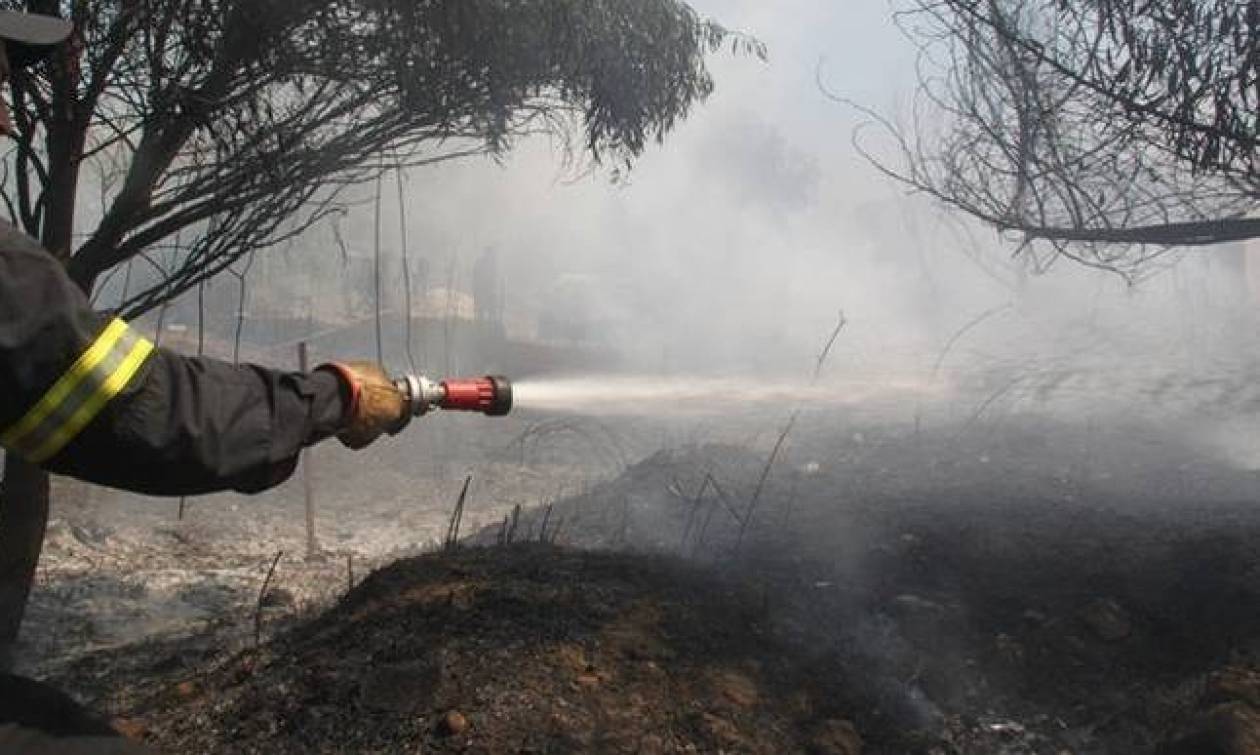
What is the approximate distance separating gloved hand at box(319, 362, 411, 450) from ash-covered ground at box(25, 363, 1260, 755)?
105 centimetres

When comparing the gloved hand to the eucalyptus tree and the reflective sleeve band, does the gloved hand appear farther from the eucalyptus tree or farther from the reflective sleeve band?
the eucalyptus tree

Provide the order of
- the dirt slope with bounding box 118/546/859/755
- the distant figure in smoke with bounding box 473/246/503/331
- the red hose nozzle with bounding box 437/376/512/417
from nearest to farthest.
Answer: the red hose nozzle with bounding box 437/376/512/417
the dirt slope with bounding box 118/546/859/755
the distant figure in smoke with bounding box 473/246/503/331

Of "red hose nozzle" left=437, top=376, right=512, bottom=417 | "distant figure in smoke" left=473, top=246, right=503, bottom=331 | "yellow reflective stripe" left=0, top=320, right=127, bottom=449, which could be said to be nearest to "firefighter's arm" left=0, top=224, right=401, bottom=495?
"yellow reflective stripe" left=0, top=320, right=127, bottom=449

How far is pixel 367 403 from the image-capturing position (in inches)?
70.1

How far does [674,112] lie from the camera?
458cm

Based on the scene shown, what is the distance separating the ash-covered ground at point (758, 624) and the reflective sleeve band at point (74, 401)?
1.46m

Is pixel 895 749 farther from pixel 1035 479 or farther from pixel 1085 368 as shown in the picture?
pixel 1085 368

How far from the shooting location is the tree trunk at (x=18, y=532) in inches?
143

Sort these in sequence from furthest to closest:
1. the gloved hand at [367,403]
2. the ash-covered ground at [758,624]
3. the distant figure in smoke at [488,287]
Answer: the distant figure in smoke at [488,287] → the ash-covered ground at [758,624] → the gloved hand at [367,403]

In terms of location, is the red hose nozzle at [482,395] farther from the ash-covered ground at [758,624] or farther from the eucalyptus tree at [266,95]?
the eucalyptus tree at [266,95]

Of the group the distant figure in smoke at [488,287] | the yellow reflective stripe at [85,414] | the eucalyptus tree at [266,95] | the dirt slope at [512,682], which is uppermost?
the distant figure in smoke at [488,287]

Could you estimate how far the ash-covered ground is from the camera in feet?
8.60

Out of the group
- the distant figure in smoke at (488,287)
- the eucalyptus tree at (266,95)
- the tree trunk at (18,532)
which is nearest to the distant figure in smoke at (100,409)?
the eucalyptus tree at (266,95)

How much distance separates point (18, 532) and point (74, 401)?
2984 mm
